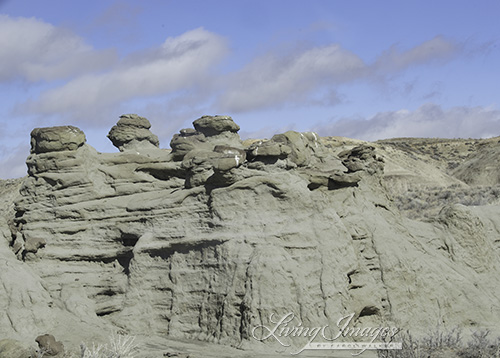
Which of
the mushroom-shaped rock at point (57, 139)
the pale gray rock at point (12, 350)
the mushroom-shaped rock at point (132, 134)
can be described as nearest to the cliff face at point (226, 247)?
the mushroom-shaped rock at point (57, 139)

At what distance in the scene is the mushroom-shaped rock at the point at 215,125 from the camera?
813 inches

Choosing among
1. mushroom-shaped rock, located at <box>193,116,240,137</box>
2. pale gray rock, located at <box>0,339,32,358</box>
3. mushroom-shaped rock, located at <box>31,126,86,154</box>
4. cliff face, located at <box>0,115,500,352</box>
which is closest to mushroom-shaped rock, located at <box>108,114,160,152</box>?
mushroom-shaped rock, located at <box>193,116,240,137</box>

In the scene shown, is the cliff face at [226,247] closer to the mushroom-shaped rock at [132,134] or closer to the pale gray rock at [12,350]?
the pale gray rock at [12,350]

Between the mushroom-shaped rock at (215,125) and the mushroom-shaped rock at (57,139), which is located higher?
the mushroom-shaped rock at (215,125)

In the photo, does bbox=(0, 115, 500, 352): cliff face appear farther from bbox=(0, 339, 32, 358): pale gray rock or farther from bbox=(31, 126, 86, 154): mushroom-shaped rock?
bbox=(0, 339, 32, 358): pale gray rock

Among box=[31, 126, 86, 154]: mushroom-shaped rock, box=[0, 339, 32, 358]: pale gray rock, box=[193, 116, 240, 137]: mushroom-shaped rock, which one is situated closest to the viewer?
box=[0, 339, 32, 358]: pale gray rock

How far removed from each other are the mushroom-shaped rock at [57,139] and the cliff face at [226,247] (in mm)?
33

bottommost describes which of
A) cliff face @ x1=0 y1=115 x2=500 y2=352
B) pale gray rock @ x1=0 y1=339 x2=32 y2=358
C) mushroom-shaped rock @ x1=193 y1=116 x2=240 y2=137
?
pale gray rock @ x1=0 y1=339 x2=32 y2=358

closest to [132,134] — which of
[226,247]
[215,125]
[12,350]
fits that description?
[215,125]

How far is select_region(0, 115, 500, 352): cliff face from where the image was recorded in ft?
41.8

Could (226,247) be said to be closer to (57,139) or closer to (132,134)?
(57,139)

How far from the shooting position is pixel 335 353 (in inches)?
472

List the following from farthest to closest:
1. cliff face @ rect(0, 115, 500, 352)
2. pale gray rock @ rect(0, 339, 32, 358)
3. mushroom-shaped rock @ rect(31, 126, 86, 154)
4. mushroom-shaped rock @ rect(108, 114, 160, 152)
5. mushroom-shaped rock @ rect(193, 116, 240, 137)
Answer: mushroom-shaped rock @ rect(108, 114, 160, 152), mushroom-shaped rock @ rect(193, 116, 240, 137), mushroom-shaped rock @ rect(31, 126, 86, 154), cliff face @ rect(0, 115, 500, 352), pale gray rock @ rect(0, 339, 32, 358)

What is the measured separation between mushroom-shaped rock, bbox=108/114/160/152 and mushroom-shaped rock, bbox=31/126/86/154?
6996 mm
